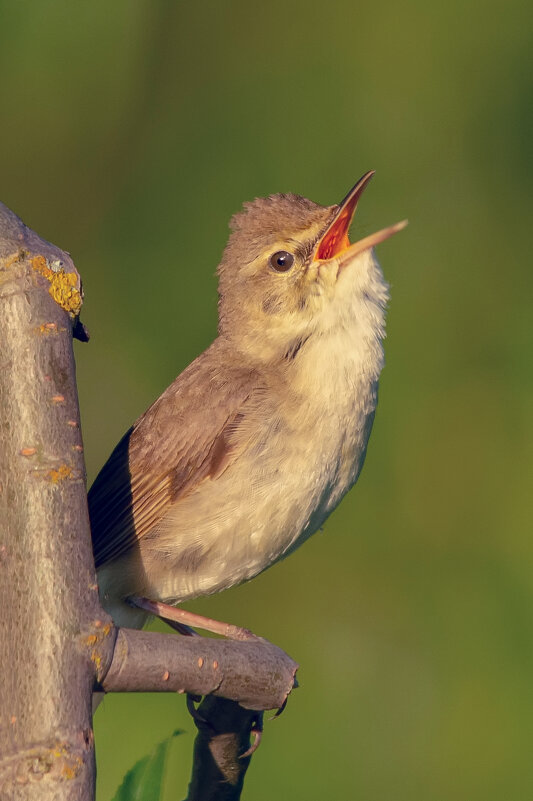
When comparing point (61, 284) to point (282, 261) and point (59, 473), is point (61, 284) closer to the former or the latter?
point (59, 473)

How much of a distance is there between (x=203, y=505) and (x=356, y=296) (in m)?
0.71

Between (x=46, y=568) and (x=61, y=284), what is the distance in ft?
1.36

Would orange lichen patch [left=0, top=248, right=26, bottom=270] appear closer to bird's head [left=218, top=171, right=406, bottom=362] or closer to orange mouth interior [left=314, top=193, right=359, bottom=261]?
bird's head [left=218, top=171, right=406, bottom=362]

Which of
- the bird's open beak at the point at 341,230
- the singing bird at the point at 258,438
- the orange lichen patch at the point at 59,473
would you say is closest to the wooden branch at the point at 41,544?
the orange lichen patch at the point at 59,473

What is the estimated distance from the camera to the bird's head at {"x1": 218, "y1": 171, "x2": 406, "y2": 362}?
320 centimetres

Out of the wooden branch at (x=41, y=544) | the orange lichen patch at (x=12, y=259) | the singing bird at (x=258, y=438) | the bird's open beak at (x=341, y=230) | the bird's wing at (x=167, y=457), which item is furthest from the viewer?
the bird's open beak at (x=341, y=230)

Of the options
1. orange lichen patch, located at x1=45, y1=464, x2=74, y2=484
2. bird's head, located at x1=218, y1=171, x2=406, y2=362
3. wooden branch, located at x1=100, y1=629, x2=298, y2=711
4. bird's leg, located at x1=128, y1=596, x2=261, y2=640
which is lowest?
bird's leg, located at x1=128, y1=596, x2=261, y2=640

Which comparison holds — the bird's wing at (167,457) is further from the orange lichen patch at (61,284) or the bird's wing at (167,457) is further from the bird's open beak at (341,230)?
the orange lichen patch at (61,284)

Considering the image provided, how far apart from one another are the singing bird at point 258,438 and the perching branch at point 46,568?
1.26m

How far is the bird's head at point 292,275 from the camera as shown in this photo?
3203 millimetres

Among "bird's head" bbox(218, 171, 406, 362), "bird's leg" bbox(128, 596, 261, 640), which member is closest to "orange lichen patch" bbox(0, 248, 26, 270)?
"bird's head" bbox(218, 171, 406, 362)

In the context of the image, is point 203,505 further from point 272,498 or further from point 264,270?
point 264,270

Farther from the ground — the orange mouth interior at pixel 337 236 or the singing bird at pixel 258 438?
the orange mouth interior at pixel 337 236

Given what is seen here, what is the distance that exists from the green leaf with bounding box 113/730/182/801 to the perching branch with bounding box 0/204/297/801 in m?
0.19
